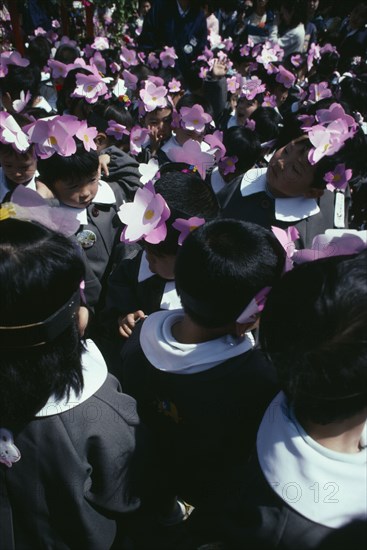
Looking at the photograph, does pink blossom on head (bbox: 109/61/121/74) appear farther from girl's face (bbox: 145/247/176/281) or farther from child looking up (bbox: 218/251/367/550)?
Answer: child looking up (bbox: 218/251/367/550)

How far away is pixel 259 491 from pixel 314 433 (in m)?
0.19

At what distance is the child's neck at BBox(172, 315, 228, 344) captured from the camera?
1153 millimetres

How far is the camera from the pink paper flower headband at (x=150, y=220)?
55.0 inches

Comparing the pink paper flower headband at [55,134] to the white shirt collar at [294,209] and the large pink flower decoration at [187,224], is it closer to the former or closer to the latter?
the large pink flower decoration at [187,224]

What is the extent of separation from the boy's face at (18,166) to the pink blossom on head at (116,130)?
81 cm

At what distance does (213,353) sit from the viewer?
1129 mm

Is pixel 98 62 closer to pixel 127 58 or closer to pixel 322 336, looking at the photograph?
pixel 127 58

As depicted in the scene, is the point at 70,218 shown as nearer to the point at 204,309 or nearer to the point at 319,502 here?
the point at 204,309

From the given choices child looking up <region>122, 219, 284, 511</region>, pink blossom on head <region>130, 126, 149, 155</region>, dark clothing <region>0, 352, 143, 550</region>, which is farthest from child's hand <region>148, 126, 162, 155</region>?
dark clothing <region>0, 352, 143, 550</region>

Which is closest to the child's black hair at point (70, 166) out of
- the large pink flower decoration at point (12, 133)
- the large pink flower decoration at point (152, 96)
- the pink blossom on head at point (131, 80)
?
the large pink flower decoration at point (12, 133)

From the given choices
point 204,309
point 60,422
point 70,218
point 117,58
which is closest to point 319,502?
point 204,309

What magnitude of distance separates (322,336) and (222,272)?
0.36m

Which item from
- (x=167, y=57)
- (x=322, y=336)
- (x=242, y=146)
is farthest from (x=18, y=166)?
(x=167, y=57)

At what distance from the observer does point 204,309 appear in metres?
1.09
